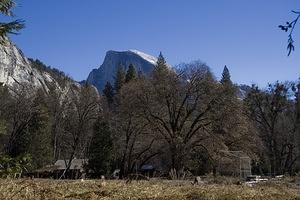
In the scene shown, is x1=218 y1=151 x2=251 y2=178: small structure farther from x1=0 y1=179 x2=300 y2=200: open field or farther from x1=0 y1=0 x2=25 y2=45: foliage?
x1=0 y1=0 x2=25 y2=45: foliage

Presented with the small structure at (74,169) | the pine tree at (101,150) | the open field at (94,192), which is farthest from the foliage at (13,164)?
the pine tree at (101,150)

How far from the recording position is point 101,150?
197ft

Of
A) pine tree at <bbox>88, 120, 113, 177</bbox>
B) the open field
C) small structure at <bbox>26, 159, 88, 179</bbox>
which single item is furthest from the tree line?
the open field

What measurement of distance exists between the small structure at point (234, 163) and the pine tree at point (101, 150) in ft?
46.6

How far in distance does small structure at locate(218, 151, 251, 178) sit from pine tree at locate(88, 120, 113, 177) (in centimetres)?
1421

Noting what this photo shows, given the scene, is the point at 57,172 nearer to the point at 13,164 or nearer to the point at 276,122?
the point at 276,122

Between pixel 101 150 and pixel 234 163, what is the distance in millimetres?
16809

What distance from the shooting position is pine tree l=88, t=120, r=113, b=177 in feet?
195

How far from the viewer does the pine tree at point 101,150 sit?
59.4 meters

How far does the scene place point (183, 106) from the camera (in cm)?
5428

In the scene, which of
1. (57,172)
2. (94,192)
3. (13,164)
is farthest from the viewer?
(57,172)

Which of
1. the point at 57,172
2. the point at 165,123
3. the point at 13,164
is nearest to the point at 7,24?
the point at 13,164

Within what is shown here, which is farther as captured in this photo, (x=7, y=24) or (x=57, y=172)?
(x=57, y=172)

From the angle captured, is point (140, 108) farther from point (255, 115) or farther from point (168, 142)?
point (255, 115)
